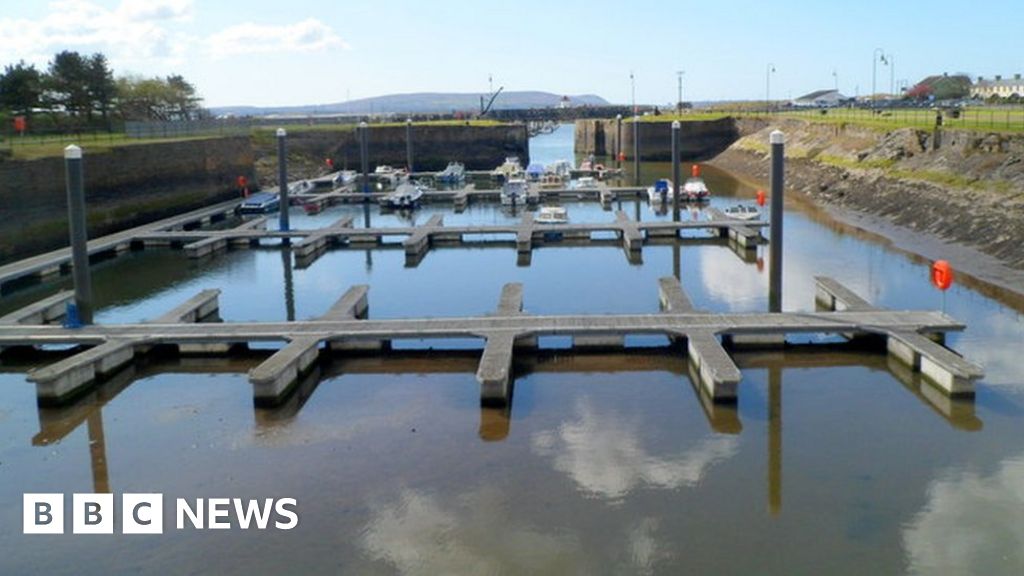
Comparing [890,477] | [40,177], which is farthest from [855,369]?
[40,177]

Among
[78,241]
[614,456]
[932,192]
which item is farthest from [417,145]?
[614,456]

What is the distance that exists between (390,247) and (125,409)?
59.6 ft

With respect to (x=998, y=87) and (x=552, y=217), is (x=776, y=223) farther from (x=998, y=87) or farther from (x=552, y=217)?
(x=998, y=87)

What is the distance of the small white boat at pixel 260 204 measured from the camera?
4359 centimetres

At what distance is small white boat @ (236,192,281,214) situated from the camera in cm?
4359

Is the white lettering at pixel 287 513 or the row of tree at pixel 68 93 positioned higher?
the row of tree at pixel 68 93

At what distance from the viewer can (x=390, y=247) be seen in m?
34.2

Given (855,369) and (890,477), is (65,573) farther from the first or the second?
(855,369)

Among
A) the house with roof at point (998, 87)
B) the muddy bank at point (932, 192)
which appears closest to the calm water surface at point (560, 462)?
the muddy bank at point (932, 192)

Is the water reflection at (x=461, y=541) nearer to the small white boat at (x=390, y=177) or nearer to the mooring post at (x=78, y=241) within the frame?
the mooring post at (x=78, y=241)

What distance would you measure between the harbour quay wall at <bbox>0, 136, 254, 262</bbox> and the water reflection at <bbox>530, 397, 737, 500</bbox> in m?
21.2

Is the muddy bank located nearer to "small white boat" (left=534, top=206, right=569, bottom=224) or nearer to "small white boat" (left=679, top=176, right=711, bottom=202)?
"small white boat" (left=679, top=176, right=711, bottom=202)

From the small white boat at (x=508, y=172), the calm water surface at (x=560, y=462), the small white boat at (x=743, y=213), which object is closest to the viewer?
the calm water surface at (x=560, y=462)

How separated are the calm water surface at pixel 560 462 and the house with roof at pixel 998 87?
105 m
